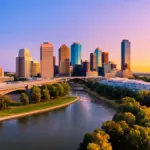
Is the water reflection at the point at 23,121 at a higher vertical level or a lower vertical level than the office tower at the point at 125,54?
lower

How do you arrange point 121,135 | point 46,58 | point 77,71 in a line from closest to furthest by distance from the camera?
point 121,135
point 46,58
point 77,71

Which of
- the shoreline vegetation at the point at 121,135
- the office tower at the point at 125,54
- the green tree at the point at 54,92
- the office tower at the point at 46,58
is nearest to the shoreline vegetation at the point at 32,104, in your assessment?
the green tree at the point at 54,92

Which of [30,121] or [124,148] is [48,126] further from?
[124,148]

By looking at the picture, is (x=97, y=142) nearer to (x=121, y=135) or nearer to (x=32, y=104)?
(x=121, y=135)

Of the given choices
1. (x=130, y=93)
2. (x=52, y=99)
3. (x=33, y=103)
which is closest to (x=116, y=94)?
(x=130, y=93)

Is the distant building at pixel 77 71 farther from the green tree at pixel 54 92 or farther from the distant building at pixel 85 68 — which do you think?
the green tree at pixel 54 92

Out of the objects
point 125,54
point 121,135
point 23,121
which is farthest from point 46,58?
point 121,135

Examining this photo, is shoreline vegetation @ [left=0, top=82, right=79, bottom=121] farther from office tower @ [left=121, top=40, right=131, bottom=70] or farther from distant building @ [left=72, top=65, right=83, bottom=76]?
office tower @ [left=121, top=40, right=131, bottom=70]
